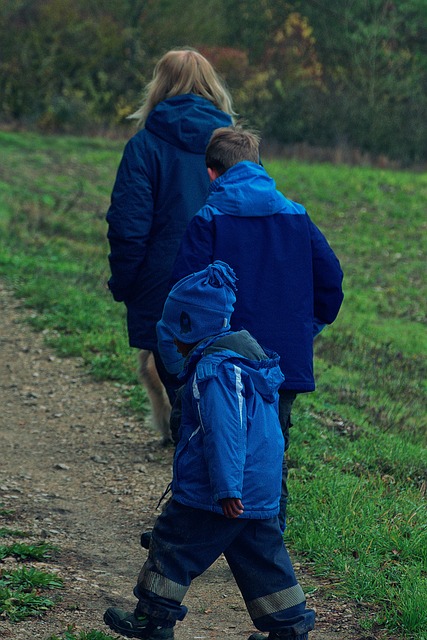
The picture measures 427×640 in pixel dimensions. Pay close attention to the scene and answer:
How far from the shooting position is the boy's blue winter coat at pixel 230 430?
10.2ft


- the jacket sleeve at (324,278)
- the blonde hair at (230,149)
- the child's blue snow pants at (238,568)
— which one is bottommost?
the child's blue snow pants at (238,568)

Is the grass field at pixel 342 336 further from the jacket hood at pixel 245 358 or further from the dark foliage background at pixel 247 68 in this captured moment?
the dark foliage background at pixel 247 68

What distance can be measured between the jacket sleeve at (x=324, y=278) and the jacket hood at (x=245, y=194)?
0.19 m

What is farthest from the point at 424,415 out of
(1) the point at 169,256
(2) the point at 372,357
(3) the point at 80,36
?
(3) the point at 80,36

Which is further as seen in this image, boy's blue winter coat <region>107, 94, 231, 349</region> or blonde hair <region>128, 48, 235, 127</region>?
blonde hair <region>128, 48, 235, 127</region>

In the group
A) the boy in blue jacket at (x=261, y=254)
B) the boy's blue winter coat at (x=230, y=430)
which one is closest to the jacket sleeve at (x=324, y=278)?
the boy in blue jacket at (x=261, y=254)

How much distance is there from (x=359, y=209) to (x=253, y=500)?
49.1ft

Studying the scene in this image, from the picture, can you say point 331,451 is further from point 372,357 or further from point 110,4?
point 110,4

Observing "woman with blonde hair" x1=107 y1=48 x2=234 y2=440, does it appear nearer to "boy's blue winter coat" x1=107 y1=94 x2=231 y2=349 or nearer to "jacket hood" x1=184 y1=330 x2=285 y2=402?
"boy's blue winter coat" x1=107 y1=94 x2=231 y2=349

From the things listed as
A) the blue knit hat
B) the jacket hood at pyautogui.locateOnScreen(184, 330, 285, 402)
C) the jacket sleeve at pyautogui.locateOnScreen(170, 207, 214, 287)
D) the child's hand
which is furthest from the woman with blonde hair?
the child's hand

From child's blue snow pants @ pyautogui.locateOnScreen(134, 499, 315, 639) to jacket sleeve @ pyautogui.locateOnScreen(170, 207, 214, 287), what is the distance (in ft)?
3.27

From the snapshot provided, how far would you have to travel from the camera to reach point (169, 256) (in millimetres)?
5090

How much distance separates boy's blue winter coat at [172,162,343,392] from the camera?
3797 millimetres

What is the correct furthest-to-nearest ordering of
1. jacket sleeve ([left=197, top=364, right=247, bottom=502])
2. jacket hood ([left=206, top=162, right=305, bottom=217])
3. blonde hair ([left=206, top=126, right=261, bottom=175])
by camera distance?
1. blonde hair ([left=206, top=126, right=261, bottom=175])
2. jacket hood ([left=206, top=162, right=305, bottom=217])
3. jacket sleeve ([left=197, top=364, right=247, bottom=502])
